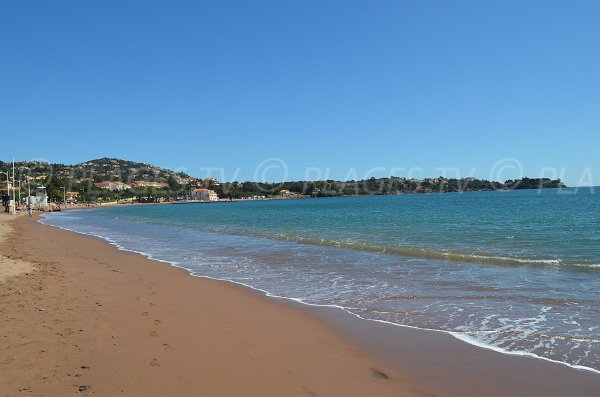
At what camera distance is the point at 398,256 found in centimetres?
1600

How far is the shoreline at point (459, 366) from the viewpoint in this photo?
4355mm

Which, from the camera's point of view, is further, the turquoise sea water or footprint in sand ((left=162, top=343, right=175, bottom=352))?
the turquoise sea water

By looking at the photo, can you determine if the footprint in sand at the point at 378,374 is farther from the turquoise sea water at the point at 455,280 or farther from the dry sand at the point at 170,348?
the turquoise sea water at the point at 455,280

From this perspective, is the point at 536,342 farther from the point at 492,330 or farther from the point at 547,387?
the point at 547,387

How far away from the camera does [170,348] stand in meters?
5.48

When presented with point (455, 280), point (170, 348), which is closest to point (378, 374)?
point (170, 348)

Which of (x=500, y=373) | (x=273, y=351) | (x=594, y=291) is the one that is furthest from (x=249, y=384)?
(x=594, y=291)

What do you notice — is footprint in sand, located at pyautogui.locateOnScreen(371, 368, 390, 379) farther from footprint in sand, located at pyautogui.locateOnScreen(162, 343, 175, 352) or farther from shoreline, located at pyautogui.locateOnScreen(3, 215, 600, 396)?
footprint in sand, located at pyautogui.locateOnScreen(162, 343, 175, 352)

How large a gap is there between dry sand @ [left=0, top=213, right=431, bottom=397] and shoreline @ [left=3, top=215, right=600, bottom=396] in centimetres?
23

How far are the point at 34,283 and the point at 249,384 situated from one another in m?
7.15

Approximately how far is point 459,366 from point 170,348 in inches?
134

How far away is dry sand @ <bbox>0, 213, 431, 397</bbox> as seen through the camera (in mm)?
4289

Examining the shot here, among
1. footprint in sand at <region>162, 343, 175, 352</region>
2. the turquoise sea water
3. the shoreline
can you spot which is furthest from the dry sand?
the turquoise sea water

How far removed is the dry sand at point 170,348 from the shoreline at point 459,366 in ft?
0.76
